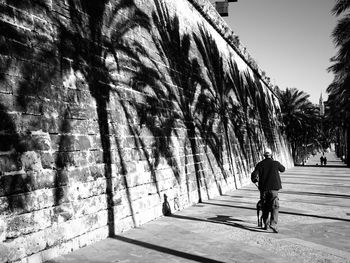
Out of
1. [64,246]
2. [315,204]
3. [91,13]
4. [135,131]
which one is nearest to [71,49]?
[91,13]

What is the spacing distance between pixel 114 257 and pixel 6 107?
226 cm

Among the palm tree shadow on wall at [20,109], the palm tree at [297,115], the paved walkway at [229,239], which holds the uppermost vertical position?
the palm tree at [297,115]

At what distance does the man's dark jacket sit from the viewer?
230 inches

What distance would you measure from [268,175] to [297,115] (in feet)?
91.4

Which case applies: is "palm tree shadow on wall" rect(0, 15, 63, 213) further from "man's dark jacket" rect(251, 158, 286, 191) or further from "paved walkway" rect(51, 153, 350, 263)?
"man's dark jacket" rect(251, 158, 286, 191)

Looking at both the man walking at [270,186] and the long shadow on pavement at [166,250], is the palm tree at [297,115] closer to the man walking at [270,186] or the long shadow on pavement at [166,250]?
the man walking at [270,186]

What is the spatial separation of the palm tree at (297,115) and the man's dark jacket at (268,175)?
26.7 meters

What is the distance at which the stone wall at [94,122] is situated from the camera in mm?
4082

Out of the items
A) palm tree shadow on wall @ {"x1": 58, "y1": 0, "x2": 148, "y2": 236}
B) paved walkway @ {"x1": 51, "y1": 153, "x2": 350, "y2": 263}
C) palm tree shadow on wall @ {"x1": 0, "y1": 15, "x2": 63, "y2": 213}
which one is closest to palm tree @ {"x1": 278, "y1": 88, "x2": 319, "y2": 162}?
paved walkway @ {"x1": 51, "y1": 153, "x2": 350, "y2": 263}

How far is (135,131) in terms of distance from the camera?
21.6ft

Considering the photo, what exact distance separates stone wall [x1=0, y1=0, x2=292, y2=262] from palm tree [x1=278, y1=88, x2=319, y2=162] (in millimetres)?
23098

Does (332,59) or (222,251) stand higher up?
(332,59)

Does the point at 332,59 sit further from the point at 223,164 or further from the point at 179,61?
the point at 179,61

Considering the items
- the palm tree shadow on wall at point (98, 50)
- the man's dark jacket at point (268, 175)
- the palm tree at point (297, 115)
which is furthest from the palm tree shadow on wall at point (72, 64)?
the palm tree at point (297, 115)
